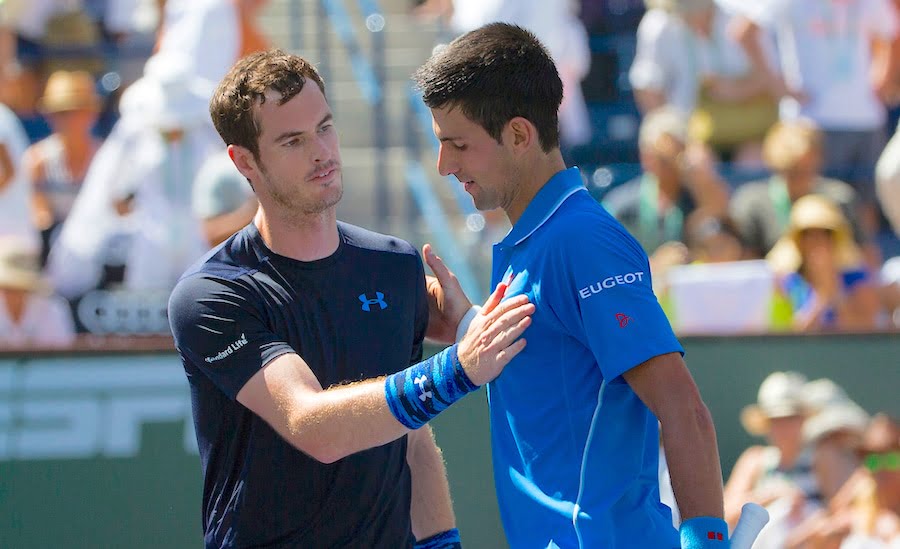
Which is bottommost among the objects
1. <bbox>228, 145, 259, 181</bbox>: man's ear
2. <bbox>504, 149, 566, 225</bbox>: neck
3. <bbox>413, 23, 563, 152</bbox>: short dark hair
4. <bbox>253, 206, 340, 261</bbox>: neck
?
<bbox>253, 206, 340, 261</bbox>: neck

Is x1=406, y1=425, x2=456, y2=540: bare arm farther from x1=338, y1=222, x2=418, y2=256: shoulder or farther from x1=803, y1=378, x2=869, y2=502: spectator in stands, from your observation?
x1=803, y1=378, x2=869, y2=502: spectator in stands

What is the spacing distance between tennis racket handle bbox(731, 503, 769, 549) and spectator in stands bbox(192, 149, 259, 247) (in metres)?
4.42

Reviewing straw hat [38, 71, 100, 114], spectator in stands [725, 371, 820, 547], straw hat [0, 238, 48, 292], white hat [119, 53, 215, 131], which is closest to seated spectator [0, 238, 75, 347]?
straw hat [0, 238, 48, 292]

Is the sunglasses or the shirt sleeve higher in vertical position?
the shirt sleeve

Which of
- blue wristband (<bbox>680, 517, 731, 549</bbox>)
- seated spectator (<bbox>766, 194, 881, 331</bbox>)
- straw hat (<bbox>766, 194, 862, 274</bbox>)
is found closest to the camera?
blue wristband (<bbox>680, 517, 731, 549</bbox>)

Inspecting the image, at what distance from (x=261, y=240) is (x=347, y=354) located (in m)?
0.35

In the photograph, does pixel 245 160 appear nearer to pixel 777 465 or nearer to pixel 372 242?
pixel 372 242

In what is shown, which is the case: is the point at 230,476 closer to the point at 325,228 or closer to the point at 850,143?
the point at 325,228

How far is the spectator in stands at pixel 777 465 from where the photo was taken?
5402 millimetres

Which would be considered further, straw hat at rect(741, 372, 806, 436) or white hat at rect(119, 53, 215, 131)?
white hat at rect(119, 53, 215, 131)

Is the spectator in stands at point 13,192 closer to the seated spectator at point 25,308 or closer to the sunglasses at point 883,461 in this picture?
the seated spectator at point 25,308

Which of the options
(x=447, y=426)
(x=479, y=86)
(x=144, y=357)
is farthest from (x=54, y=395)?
(x=479, y=86)

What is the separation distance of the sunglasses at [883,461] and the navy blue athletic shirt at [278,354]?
276cm

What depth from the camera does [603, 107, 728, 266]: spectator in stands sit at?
23.6 feet
